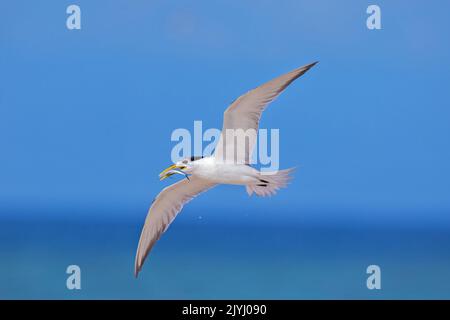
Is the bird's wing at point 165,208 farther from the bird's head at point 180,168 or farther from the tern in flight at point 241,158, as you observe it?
the bird's head at point 180,168

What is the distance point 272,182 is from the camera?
4.89 metres

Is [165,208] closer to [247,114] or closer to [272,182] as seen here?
[272,182]

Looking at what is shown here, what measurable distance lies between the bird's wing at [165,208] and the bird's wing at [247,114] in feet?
1.13

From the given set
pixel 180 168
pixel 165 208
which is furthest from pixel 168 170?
pixel 165 208

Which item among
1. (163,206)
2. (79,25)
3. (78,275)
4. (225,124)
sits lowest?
(78,275)

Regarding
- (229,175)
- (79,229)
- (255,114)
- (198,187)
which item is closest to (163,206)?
(198,187)

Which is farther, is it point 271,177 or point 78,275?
point 78,275

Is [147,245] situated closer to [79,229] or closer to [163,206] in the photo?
[163,206]

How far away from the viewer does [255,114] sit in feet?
15.9

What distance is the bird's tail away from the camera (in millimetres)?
4852

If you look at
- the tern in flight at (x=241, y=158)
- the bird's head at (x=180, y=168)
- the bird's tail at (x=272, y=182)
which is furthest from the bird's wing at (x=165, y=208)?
the bird's tail at (x=272, y=182)

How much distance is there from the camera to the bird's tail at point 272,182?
4852 mm

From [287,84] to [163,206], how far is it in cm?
123

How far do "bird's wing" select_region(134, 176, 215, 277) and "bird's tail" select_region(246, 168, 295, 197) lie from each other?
458 mm
